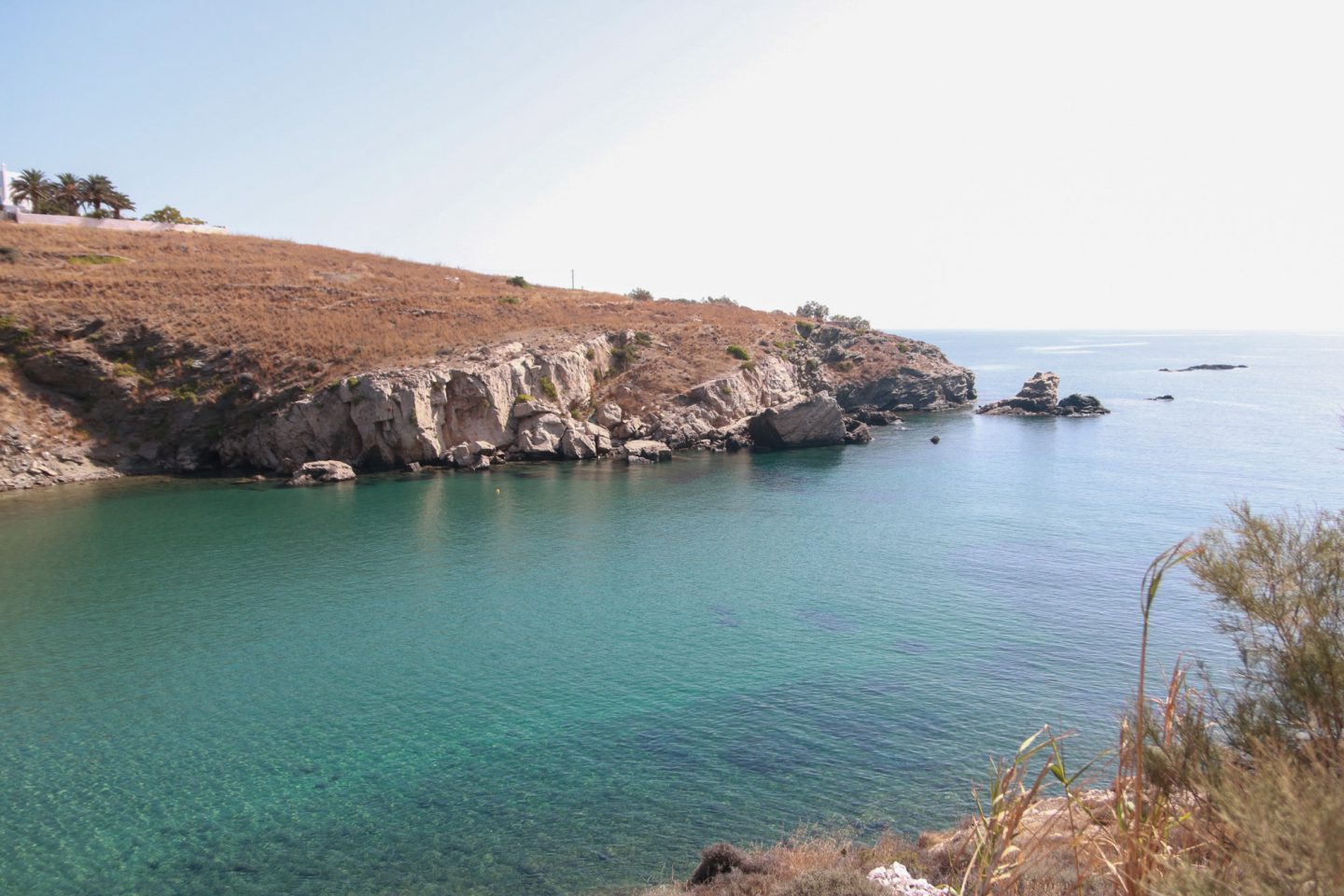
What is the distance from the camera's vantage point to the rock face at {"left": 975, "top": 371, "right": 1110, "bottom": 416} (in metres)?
85.3

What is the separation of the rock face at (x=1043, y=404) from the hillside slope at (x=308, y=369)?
17.8 metres

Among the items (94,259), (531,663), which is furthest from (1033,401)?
(94,259)

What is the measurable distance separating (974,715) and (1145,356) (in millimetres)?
206162

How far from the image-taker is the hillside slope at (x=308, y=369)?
57219 mm

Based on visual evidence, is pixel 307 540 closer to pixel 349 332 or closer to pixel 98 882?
pixel 98 882

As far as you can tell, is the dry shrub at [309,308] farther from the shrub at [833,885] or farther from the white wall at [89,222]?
the shrub at [833,885]

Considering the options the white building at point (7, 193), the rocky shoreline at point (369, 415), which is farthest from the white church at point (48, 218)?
the rocky shoreline at point (369, 415)

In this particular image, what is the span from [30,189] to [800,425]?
81102mm

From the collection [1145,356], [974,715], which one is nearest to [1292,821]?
[974,715]

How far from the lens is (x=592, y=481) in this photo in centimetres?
5472

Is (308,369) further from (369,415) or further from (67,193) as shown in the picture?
(67,193)

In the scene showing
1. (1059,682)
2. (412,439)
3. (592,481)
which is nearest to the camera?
(1059,682)

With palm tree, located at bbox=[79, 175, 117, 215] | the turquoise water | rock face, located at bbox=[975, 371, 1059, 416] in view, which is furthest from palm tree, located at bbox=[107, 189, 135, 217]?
rock face, located at bbox=[975, 371, 1059, 416]

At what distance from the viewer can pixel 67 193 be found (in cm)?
8569
